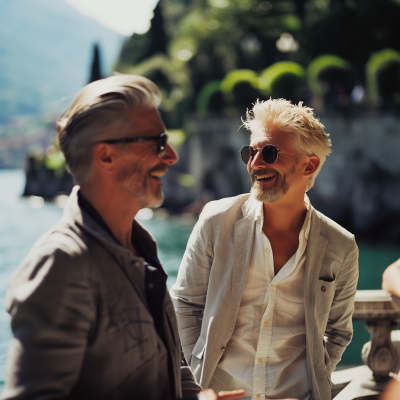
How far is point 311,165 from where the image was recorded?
2367 millimetres

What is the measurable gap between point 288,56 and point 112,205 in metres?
31.3

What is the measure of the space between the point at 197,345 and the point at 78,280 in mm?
1202

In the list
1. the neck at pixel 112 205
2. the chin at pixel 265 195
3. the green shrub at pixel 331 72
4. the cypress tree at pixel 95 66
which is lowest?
the chin at pixel 265 195

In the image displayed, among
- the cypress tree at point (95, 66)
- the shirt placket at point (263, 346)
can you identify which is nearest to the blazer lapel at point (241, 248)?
the shirt placket at point (263, 346)

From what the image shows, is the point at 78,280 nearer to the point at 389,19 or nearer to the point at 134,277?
the point at 134,277

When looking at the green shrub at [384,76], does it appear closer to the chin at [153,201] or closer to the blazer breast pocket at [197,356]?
the blazer breast pocket at [197,356]

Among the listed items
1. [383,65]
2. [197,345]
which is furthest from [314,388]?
[383,65]

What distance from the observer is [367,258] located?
19.3 m

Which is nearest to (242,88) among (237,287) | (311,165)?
(311,165)

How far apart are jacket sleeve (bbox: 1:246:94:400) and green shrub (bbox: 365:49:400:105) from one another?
21024 mm

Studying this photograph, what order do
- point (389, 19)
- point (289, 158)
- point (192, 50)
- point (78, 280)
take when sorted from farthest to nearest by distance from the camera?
point (192, 50), point (389, 19), point (289, 158), point (78, 280)

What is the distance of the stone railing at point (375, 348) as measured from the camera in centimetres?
285

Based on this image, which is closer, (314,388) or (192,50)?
(314,388)

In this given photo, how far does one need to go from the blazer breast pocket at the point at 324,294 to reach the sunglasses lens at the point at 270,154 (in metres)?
0.55
